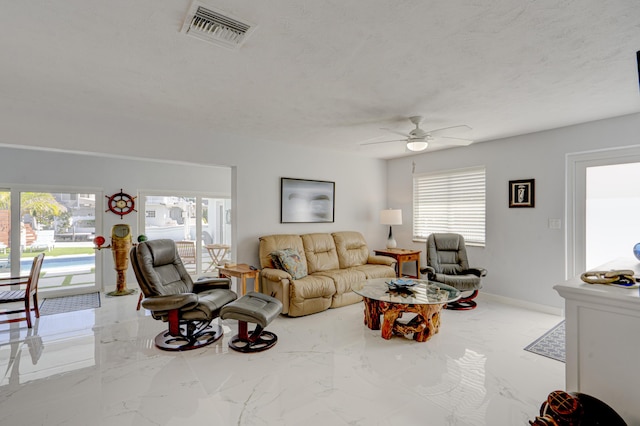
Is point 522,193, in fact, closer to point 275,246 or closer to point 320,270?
point 320,270

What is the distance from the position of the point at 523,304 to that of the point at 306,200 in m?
3.45

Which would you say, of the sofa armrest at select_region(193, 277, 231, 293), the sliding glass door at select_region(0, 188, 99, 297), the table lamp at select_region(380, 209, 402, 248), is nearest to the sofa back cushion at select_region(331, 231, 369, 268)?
the table lamp at select_region(380, 209, 402, 248)

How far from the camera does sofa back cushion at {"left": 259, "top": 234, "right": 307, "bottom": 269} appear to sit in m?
4.35

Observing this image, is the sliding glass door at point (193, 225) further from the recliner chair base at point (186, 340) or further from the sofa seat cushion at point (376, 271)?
the sofa seat cushion at point (376, 271)

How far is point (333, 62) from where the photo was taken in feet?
7.37

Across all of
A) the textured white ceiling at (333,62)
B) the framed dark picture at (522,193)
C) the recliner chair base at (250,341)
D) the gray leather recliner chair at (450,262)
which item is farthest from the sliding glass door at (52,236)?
the framed dark picture at (522,193)

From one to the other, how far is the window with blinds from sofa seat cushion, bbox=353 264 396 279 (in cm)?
120

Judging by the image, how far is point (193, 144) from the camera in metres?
4.04

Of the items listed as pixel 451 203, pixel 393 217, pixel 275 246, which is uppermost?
pixel 451 203

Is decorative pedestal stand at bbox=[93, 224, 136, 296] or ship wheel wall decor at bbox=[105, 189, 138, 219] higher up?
ship wheel wall decor at bbox=[105, 189, 138, 219]

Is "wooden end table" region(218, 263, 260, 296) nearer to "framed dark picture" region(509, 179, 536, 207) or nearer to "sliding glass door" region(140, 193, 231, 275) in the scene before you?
"sliding glass door" region(140, 193, 231, 275)

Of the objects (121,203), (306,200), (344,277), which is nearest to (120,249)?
(121,203)

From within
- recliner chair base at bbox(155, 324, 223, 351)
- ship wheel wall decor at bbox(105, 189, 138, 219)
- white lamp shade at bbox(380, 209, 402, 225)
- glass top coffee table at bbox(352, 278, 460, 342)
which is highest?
ship wheel wall decor at bbox(105, 189, 138, 219)

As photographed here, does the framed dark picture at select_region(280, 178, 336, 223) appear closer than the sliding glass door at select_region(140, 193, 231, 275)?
Yes
